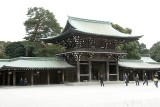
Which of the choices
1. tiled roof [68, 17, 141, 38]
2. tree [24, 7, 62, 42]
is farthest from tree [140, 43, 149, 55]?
tiled roof [68, 17, 141, 38]

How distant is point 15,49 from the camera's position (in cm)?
7450

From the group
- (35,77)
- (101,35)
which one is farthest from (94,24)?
(35,77)

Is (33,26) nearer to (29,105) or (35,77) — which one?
(35,77)

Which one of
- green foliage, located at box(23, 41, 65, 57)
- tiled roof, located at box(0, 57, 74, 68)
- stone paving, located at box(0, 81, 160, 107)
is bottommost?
stone paving, located at box(0, 81, 160, 107)

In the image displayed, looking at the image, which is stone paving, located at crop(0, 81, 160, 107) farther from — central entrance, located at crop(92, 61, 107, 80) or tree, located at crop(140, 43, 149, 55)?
tree, located at crop(140, 43, 149, 55)

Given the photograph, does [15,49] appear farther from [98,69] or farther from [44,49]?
[98,69]

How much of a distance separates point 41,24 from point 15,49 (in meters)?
18.0

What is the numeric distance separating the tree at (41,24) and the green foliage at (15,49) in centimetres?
1382

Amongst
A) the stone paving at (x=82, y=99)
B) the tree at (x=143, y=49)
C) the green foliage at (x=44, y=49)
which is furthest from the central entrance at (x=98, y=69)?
the tree at (x=143, y=49)

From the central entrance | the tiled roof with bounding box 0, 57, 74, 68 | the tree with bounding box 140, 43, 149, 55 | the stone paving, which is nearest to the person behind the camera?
the stone paving

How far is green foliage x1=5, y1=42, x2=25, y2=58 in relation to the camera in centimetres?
7344

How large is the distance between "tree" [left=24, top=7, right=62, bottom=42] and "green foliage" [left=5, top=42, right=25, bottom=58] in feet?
45.3

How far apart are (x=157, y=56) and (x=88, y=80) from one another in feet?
144

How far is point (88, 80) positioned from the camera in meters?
42.9
